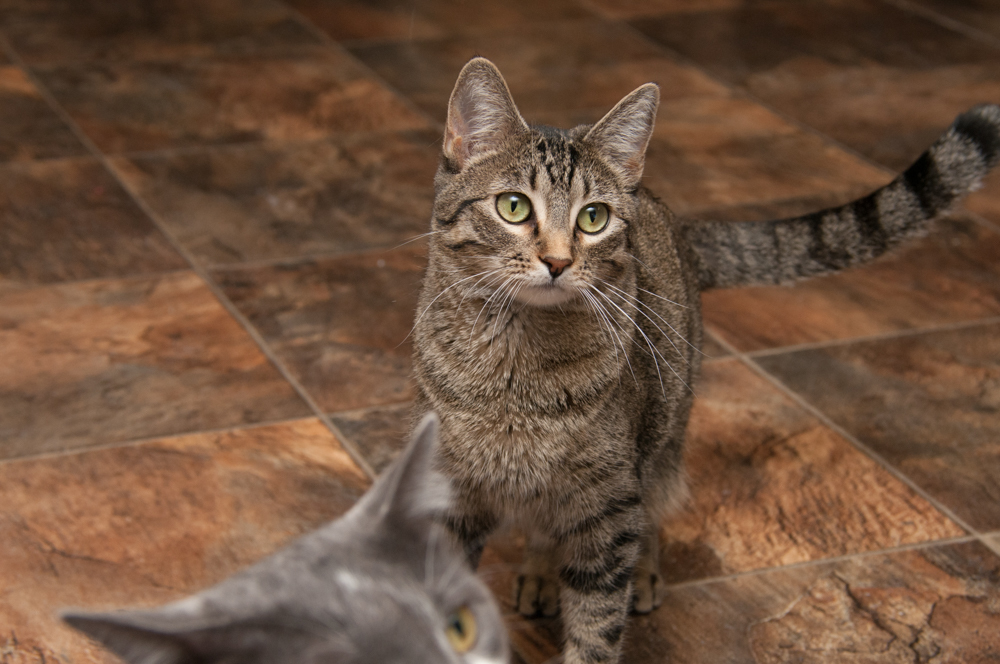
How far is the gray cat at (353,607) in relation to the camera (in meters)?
0.92

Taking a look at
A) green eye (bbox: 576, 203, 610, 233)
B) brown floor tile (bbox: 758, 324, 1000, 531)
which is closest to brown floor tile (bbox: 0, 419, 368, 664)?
green eye (bbox: 576, 203, 610, 233)

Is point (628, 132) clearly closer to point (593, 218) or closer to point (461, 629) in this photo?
point (593, 218)

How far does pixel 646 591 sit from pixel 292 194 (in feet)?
6.54

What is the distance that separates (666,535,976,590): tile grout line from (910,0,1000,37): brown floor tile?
3638 millimetres

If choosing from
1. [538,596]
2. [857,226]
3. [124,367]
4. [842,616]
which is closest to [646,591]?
[538,596]

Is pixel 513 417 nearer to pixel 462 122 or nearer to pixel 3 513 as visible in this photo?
pixel 462 122

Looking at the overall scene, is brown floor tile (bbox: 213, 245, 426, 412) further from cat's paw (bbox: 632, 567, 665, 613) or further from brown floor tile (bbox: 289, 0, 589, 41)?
brown floor tile (bbox: 289, 0, 589, 41)

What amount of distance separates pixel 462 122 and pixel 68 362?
135 centimetres

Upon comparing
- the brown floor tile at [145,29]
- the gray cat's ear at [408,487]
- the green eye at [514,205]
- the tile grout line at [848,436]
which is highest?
the green eye at [514,205]

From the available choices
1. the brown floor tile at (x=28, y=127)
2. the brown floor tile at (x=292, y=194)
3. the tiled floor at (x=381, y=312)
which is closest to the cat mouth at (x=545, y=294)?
the tiled floor at (x=381, y=312)

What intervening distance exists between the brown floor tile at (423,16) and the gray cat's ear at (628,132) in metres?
3.09

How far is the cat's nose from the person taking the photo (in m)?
1.64

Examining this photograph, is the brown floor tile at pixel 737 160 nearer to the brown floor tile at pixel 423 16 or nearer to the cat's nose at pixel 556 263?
the brown floor tile at pixel 423 16

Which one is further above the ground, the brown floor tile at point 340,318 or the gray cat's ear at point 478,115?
the gray cat's ear at point 478,115
